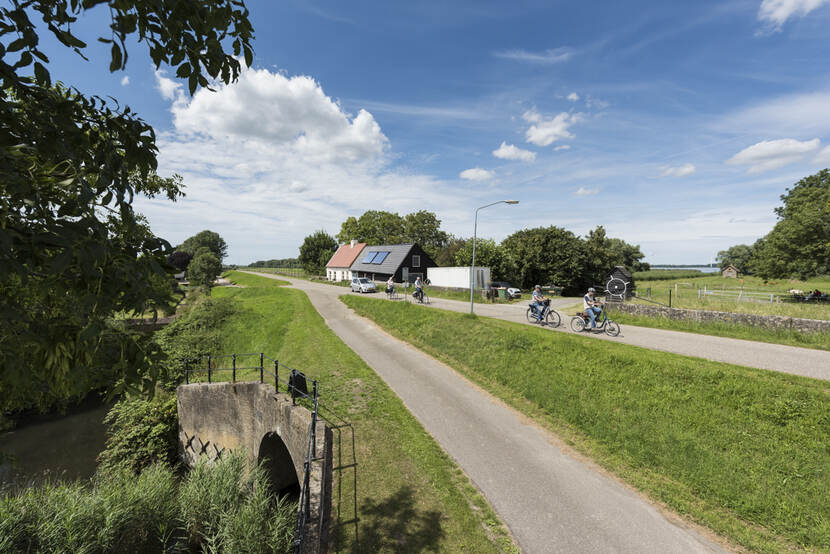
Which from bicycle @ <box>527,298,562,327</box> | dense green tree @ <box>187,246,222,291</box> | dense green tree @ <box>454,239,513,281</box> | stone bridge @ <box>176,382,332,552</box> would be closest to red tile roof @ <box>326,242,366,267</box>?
dense green tree @ <box>187,246,222,291</box>

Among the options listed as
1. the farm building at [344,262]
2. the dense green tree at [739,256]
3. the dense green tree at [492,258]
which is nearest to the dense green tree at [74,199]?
the dense green tree at [492,258]

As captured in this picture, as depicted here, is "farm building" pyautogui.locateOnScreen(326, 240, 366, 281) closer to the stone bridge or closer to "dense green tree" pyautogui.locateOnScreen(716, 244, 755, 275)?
the stone bridge

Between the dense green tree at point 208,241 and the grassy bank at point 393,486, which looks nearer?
the grassy bank at point 393,486

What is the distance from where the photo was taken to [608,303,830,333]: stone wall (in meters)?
12.9

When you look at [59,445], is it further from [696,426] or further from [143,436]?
[696,426]

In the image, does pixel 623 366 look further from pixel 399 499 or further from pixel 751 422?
pixel 399 499

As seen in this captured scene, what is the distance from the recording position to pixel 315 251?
228ft

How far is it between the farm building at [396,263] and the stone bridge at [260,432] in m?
29.3

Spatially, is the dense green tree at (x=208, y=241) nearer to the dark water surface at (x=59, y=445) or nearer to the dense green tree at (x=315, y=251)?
the dense green tree at (x=315, y=251)

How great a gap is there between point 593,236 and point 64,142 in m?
52.5

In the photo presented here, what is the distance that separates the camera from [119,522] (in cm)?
727

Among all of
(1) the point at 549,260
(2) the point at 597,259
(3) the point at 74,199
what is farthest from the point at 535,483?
(2) the point at 597,259

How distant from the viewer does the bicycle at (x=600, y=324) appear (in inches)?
597

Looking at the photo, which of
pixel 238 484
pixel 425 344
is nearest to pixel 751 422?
pixel 425 344
